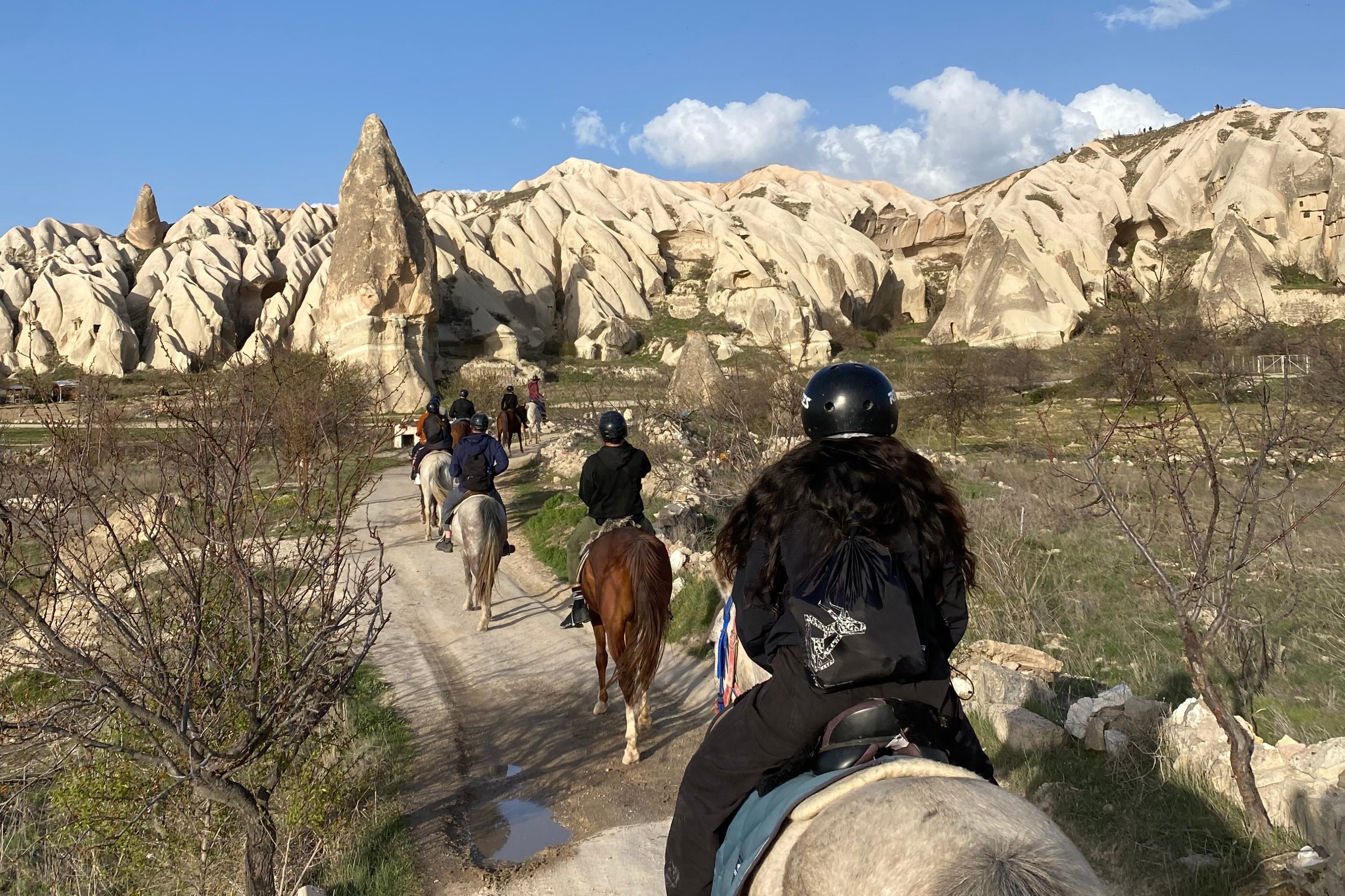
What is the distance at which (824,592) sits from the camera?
227 cm

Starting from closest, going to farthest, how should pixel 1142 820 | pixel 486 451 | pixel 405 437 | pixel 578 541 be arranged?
pixel 1142 820
pixel 578 541
pixel 486 451
pixel 405 437

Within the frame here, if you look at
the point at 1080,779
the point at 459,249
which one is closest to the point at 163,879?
the point at 1080,779

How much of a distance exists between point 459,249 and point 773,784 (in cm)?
6233

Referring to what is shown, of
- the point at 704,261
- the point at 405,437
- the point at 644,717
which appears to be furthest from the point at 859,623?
the point at 704,261

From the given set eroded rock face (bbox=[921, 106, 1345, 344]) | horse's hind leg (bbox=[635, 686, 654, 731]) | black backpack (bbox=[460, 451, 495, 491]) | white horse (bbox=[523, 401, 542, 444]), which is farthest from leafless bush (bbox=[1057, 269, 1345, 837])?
eroded rock face (bbox=[921, 106, 1345, 344])

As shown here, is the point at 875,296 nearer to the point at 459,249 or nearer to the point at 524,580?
the point at 459,249

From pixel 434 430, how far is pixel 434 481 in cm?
125

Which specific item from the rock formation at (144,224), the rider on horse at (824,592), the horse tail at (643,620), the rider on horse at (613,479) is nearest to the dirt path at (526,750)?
the horse tail at (643,620)

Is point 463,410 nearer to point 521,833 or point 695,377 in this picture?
point 521,833

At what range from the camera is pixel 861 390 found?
9.73ft

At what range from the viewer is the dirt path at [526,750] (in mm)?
4902

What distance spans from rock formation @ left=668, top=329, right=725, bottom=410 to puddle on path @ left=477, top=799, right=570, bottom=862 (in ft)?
65.6

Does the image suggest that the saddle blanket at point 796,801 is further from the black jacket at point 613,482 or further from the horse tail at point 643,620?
the black jacket at point 613,482

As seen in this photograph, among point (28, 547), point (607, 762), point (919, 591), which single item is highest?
point (919, 591)
